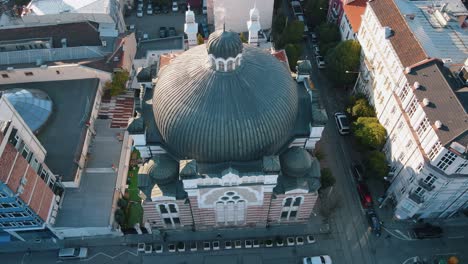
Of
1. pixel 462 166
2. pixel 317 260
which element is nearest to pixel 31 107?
pixel 317 260

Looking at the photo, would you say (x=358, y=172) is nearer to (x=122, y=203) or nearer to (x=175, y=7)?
(x=122, y=203)

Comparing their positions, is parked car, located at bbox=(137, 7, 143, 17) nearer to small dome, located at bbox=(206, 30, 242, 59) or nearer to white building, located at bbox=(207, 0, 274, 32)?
white building, located at bbox=(207, 0, 274, 32)

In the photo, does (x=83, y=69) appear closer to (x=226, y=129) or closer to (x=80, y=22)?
(x=80, y=22)

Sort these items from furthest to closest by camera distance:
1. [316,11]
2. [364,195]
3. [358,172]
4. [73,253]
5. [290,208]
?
[316,11] < [358,172] < [364,195] < [73,253] < [290,208]

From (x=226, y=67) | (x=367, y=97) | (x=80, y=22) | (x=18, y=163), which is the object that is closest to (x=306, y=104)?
(x=226, y=67)

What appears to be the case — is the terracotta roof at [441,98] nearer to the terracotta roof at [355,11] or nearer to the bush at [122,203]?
the terracotta roof at [355,11]
